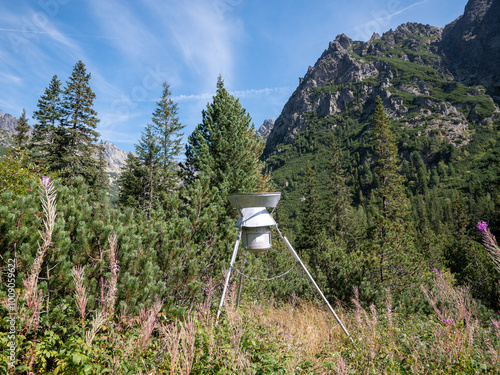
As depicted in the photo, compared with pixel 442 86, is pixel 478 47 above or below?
above

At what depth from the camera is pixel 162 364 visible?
257 centimetres

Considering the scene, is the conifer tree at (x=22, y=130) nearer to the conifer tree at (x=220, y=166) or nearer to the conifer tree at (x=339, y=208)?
the conifer tree at (x=220, y=166)

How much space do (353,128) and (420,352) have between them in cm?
18380

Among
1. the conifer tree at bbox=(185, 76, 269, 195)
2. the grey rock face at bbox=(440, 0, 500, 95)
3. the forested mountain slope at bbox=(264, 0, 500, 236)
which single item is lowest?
the conifer tree at bbox=(185, 76, 269, 195)

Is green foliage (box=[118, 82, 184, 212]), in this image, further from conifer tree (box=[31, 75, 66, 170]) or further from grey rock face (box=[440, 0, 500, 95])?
grey rock face (box=[440, 0, 500, 95])

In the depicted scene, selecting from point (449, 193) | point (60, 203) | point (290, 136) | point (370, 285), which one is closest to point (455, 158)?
point (449, 193)

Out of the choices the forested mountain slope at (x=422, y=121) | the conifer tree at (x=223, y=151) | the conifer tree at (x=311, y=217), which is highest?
the forested mountain slope at (x=422, y=121)

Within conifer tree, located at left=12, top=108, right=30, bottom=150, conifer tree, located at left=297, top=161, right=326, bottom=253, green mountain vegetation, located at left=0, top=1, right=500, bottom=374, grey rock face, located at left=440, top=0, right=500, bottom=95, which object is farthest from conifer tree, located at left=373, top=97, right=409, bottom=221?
grey rock face, located at left=440, top=0, right=500, bottom=95

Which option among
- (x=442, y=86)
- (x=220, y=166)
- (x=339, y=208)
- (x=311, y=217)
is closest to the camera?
(x=220, y=166)

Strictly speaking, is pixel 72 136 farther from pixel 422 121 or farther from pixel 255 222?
pixel 422 121

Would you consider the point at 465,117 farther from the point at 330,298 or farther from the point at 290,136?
the point at 330,298

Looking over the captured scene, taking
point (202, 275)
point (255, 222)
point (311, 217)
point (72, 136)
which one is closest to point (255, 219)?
point (255, 222)

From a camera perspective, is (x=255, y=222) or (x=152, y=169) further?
(x=152, y=169)

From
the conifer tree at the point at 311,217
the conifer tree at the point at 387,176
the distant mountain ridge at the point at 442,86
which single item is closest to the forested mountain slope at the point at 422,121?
the distant mountain ridge at the point at 442,86
